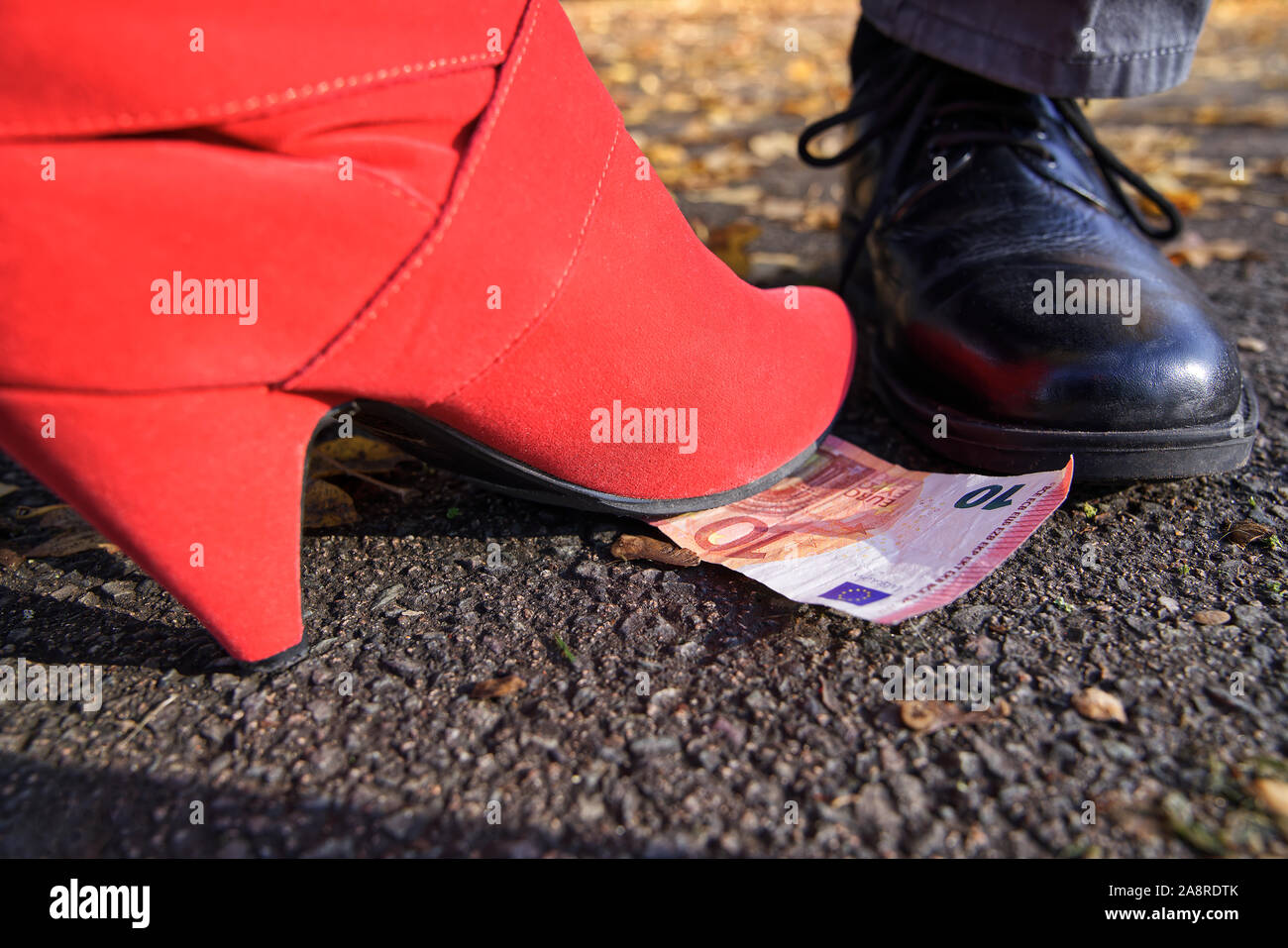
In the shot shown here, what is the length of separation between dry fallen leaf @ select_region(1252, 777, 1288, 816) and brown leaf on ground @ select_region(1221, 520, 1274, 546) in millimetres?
461

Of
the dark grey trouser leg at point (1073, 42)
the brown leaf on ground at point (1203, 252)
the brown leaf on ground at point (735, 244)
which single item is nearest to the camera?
the dark grey trouser leg at point (1073, 42)

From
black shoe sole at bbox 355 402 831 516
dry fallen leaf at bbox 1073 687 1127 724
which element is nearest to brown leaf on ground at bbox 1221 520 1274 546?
dry fallen leaf at bbox 1073 687 1127 724

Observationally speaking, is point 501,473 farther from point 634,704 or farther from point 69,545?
point 69,545

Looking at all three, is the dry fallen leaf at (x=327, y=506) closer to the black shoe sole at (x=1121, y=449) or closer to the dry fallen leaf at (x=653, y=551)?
the dry fallen leaf at (x=653, y=551)

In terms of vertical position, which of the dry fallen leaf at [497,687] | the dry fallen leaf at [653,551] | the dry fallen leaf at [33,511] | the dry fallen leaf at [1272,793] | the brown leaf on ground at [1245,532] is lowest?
the dry fallen leaf at [1272,793]

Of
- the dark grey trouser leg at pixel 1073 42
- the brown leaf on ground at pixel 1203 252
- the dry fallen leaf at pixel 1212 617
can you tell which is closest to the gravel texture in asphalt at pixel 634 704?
the dry fallen leaf at pixel 1212 617

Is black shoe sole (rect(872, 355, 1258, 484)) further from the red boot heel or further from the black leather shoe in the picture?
the red boot heel

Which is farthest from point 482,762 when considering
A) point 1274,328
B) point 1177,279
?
point 1274,328

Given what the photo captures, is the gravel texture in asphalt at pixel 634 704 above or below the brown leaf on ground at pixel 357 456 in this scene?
below

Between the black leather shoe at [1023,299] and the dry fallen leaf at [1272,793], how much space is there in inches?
19.4

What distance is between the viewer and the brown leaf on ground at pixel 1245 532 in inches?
46.9

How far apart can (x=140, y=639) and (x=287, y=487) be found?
330 mm

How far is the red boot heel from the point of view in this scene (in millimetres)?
832

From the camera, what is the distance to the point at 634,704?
0.95m
